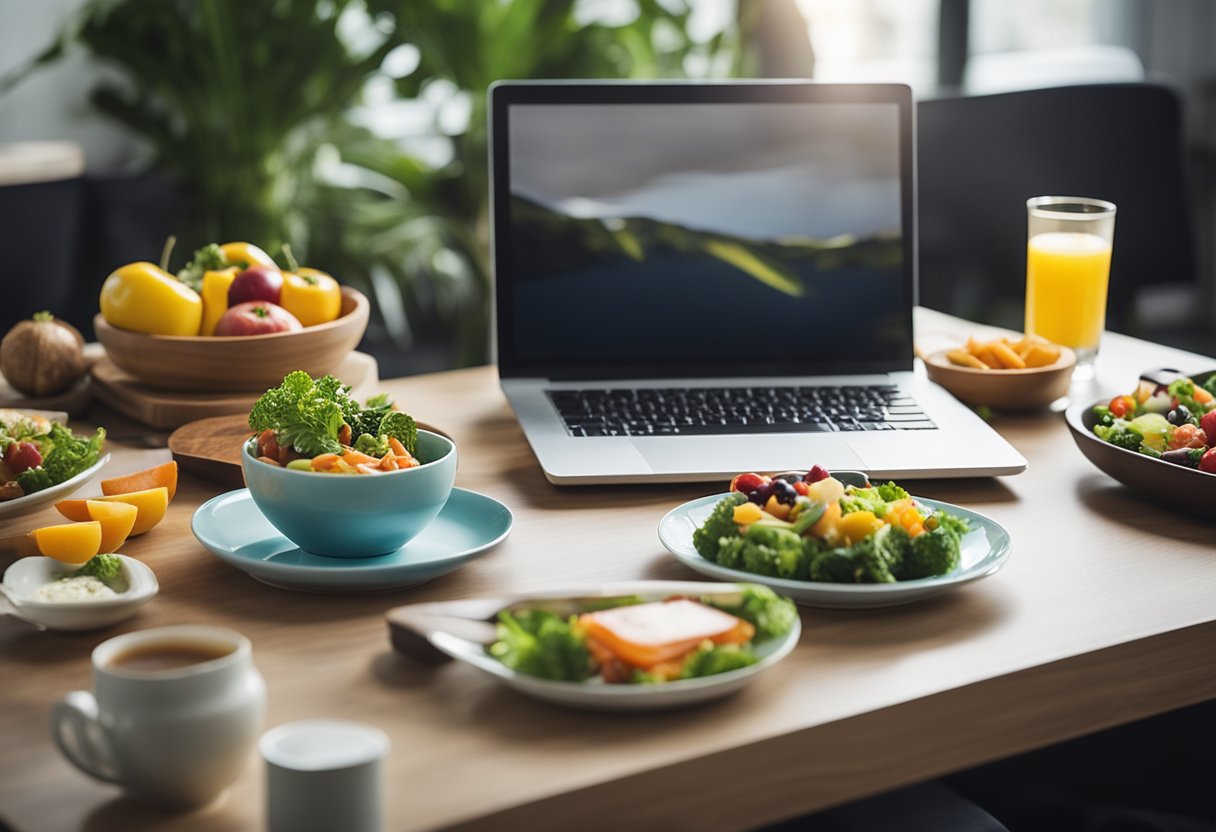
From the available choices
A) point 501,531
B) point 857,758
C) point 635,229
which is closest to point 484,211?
point 635,229

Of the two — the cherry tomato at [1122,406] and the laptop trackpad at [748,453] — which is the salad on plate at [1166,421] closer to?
the cherry tomato at [1122,406]

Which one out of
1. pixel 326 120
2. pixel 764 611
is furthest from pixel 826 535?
pixel 326 120

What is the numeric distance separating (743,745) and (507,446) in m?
0.61

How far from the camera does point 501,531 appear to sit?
1019 millimetres

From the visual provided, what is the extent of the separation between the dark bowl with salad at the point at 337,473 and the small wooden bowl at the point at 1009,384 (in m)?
0.63

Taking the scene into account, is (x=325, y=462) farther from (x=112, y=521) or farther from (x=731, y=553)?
(x=731, y=553)

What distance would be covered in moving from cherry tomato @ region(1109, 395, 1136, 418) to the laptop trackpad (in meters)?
0.25

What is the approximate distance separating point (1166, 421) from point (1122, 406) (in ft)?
0.17

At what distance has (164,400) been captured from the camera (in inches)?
52.7

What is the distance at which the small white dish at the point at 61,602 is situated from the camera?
0.85 meters

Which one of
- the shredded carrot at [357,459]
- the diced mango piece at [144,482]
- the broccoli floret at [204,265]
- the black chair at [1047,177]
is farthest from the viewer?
the black chair at [1047,177]

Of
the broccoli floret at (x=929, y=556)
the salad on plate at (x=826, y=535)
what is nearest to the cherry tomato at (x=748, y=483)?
the salad on plate at (x=826, y=535)

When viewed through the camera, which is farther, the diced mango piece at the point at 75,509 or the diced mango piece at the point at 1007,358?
the diced mango piece at the point at 1007,358

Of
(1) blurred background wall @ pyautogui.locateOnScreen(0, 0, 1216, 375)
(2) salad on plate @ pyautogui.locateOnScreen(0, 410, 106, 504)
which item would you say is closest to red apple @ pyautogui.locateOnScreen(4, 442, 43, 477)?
(2) salad on plate @ pyautogui.locateOnScreen(0, 410, 106, 504)
